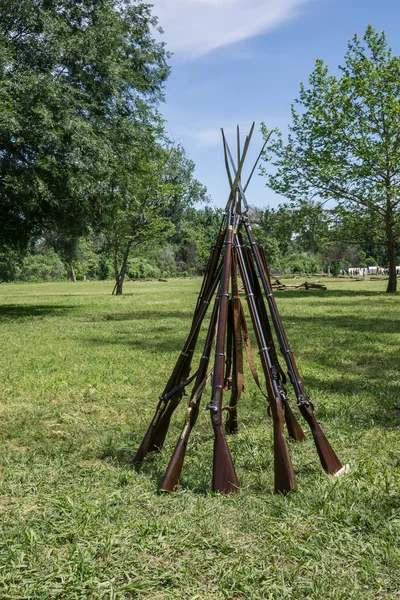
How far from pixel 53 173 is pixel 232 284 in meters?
12.2

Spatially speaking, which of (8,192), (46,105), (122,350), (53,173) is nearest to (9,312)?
(8,192)

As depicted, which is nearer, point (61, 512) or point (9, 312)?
point (61, 512)

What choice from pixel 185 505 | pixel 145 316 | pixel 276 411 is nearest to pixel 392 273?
pixel 145 316

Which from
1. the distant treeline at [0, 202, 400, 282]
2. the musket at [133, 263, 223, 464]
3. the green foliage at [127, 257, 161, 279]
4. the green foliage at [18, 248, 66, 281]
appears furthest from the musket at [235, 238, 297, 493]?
the green foliage at [18, 248, 66, 281]

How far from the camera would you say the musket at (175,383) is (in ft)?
13.3

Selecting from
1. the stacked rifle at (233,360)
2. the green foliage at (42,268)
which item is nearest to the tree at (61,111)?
the stacked rifle at (233,360)

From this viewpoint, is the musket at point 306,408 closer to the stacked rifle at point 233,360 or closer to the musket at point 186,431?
the stacked rifle at point 233,360

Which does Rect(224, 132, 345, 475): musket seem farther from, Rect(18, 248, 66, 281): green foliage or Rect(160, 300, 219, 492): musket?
Rect(18, 248, 66, 281): green foliage

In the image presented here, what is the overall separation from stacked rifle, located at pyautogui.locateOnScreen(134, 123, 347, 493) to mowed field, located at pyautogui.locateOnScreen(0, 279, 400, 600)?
155mm

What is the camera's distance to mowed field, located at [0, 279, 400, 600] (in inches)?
107

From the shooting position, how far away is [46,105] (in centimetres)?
1520

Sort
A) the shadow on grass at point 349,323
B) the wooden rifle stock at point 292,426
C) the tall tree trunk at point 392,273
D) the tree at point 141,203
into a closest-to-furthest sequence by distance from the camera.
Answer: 1. the wooden rifle stock at point 292,426
2. the shadow on grass at point 349,323
3. the tree at point 141,203
4. the tall tree trunk at point 392,273

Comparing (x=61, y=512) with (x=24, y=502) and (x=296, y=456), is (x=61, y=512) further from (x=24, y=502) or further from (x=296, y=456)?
(x=296, y=456)

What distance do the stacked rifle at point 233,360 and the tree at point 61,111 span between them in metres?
11.2
